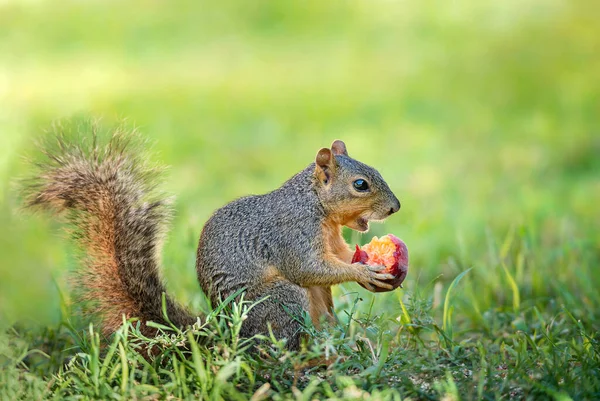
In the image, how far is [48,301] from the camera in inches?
179

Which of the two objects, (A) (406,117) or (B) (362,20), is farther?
(B) (362,20)

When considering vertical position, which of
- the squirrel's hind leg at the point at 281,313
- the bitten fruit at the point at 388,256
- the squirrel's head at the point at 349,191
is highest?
the squirrel's head at the point at 349,191

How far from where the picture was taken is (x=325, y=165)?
137 inches

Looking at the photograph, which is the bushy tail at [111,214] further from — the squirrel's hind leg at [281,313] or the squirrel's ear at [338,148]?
the squirrel's ear at [338,148]

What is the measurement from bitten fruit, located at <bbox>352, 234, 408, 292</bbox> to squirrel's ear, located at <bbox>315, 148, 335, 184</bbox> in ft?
1.04

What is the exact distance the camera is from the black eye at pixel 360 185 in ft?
11.4

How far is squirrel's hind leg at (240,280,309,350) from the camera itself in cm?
325

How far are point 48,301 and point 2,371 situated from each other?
150 centimetres

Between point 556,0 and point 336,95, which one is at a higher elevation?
point 556,0

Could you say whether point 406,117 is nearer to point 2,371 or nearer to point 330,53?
point 330,53

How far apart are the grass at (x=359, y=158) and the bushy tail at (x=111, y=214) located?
0.12 m

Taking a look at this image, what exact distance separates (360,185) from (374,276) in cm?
36

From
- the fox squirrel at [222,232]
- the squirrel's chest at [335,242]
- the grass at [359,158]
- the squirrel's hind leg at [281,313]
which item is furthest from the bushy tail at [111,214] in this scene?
the squirrel's chest at [335,242]

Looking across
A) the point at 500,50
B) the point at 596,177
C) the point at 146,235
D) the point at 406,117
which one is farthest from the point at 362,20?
the point at 146,235
